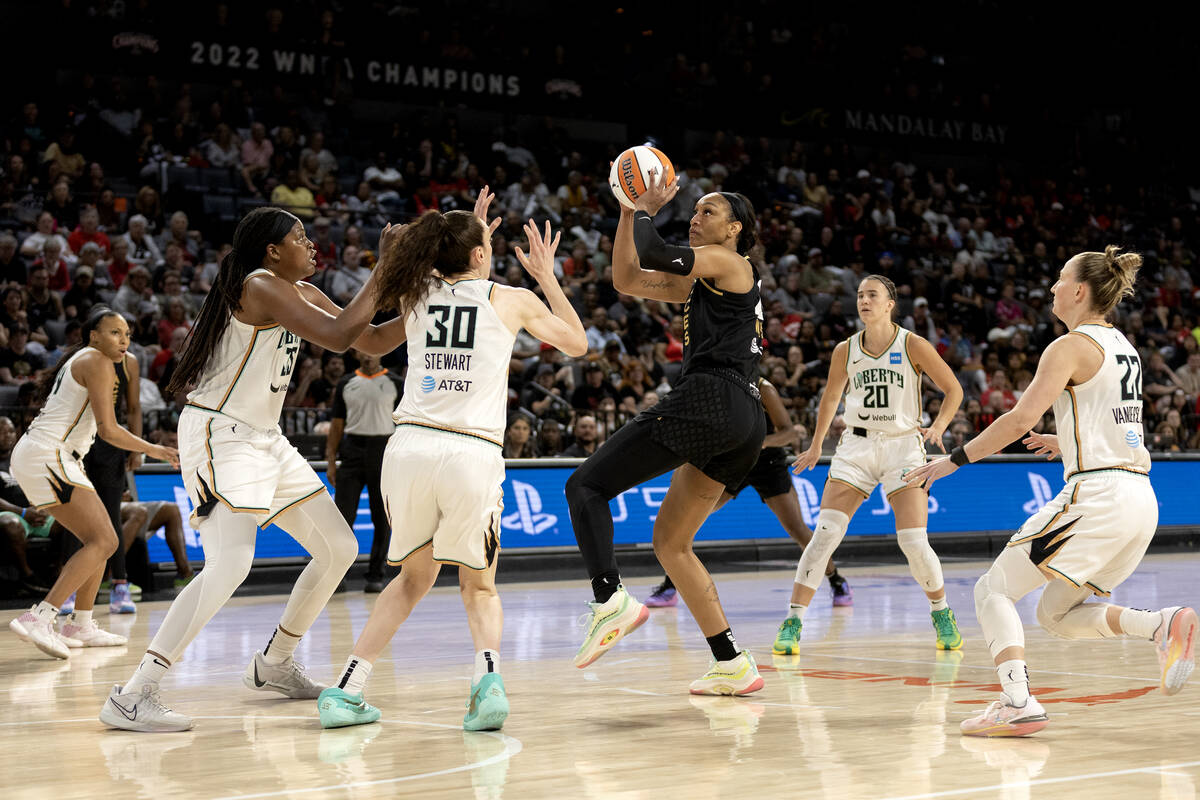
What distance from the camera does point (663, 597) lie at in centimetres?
1052

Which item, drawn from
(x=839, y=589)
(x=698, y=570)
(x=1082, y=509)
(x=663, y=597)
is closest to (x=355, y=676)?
(x=698, y=570)

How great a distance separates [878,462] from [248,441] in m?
4.02

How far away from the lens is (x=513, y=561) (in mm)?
13375

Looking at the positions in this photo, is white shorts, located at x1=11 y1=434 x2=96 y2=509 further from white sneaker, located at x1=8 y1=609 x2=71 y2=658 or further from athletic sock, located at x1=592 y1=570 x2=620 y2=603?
athletic sock, located at x1=592 y1=570 x2=620 y2=603

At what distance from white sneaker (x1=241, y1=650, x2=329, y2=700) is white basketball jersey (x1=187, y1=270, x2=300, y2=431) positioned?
1118 millimetres

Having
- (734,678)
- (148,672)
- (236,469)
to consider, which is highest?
(236,469)

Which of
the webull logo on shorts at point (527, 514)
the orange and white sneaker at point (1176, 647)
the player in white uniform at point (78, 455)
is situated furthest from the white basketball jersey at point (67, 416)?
the orange and white sneaker at point (1176, 647)

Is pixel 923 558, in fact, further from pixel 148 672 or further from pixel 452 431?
pixel 148 672

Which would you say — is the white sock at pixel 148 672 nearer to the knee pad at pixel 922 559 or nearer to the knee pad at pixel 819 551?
the knee pad at pixel 819 551

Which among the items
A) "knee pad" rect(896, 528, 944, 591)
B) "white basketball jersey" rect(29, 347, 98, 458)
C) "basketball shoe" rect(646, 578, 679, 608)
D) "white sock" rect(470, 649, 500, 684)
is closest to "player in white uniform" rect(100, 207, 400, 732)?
"white sock" rect(470, 649, 500, 684)

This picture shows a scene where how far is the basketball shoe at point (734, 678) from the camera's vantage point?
6039 mm

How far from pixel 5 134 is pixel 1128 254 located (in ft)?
48.3

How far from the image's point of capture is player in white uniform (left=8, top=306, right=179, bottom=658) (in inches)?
316

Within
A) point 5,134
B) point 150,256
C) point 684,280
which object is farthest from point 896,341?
point 5,134
